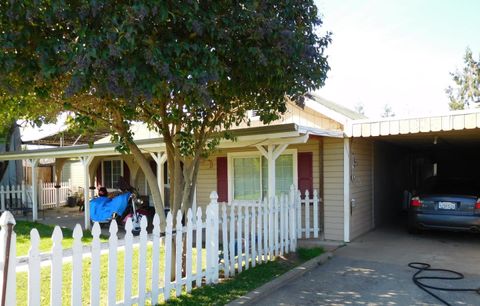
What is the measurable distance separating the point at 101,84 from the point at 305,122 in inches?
288

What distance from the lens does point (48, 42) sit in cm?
380

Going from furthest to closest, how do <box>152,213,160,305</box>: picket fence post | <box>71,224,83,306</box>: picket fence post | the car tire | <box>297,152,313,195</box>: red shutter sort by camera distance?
the car tire
<box>297,152,313,195</box>: red shutter
<box>152,213,160,305</box>: picket fence post
<box>71,224,83,306</box>: picket fence post

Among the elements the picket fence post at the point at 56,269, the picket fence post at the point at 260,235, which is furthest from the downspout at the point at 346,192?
the picket fence post at the point at 56,269

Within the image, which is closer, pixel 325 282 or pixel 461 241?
pixel 325 282

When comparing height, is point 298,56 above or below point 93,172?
above

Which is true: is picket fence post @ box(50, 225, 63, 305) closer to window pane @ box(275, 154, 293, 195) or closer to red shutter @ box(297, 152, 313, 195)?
red shutter @ box(297, 152, 313, 195)

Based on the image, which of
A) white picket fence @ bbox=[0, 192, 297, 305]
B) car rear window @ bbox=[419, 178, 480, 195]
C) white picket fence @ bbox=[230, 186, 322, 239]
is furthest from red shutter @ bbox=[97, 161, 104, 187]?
car rear window @ bbox=[419, 178, 480, 195]

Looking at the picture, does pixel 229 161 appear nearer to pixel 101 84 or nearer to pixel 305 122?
pixel 305 122

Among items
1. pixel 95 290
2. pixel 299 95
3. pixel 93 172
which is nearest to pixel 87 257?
pixel 95 290

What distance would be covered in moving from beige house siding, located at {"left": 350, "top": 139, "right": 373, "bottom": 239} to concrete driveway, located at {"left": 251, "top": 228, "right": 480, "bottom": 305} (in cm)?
44

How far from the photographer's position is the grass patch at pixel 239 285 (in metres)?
4.79

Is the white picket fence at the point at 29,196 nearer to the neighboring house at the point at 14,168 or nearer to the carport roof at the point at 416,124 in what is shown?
the neighboring house at the point at 14,168

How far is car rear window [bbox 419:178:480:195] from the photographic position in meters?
8.86

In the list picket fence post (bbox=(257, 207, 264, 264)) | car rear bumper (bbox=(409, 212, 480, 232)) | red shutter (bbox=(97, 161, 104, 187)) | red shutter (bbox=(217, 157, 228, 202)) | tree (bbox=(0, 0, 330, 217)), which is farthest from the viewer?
red shutter (bbox=(97, 161, 104, 187))
